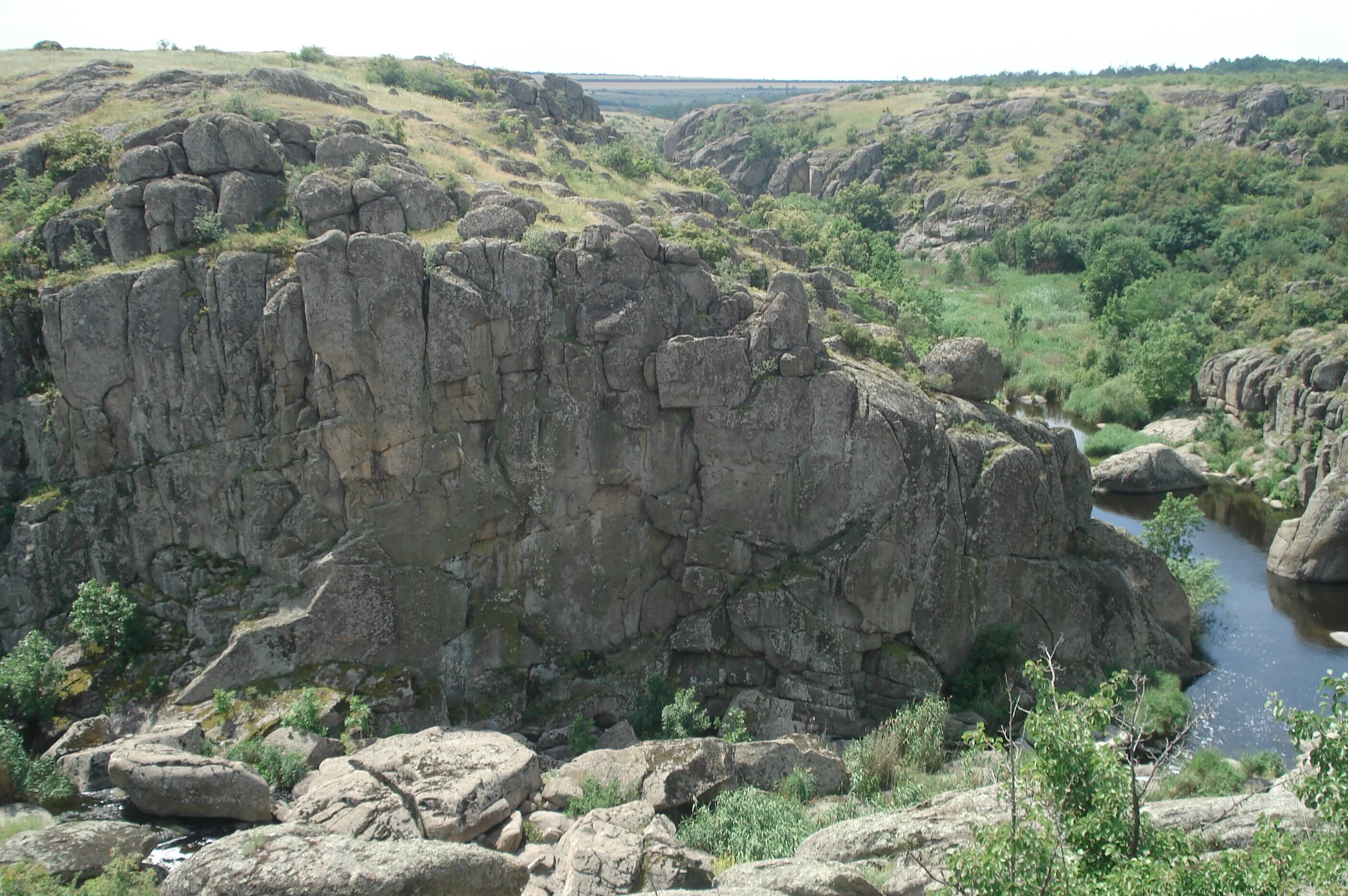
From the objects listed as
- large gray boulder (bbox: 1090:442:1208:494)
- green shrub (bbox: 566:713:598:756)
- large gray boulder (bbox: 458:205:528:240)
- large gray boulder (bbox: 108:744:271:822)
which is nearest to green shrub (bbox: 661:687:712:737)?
green shrub (bbox: 566:713:598:756)

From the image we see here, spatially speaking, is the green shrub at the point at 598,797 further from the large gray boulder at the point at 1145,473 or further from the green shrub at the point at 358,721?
the large gray boulder at the point at 1145,473

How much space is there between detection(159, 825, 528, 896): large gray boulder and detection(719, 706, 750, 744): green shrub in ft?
26.7

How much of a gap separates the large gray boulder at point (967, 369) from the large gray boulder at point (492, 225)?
1232 cm

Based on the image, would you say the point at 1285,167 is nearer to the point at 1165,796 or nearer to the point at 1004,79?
the point at 1165,796

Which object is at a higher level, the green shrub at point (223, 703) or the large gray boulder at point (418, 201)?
the large gray boulder at point (418, 201)

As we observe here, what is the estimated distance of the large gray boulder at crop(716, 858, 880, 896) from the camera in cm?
1299

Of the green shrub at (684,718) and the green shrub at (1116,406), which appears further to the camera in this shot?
the green shrub at (1116,406)

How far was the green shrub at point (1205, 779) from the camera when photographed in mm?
19906

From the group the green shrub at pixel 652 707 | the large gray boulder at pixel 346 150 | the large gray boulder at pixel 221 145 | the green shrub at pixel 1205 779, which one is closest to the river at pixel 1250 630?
the green shrub at pixel 1205 779

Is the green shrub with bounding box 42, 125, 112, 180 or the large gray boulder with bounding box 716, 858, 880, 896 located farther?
the green shrub with bounding box 42, 125, 112, 180

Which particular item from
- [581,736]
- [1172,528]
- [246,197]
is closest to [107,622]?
[246,197]

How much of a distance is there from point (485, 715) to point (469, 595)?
2.94 m

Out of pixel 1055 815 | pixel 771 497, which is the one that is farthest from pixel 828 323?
pixel 1055 815

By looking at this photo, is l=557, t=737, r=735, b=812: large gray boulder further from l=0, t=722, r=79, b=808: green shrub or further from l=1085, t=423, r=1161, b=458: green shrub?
l=1085, t=423, r=1161, b=458: green shrub
